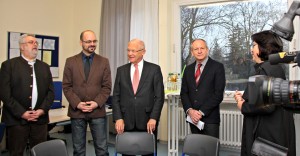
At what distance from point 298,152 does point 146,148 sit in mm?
2271

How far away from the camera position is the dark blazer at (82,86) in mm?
2941

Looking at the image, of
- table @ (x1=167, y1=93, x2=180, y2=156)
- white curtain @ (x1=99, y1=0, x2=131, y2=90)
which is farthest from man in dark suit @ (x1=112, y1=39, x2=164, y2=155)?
white curtain @ (x1=99, y1=0, x2=131, y2=90)

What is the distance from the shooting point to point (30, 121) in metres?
2.90

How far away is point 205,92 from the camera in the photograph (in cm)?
296

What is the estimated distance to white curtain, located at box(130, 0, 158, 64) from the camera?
4.89 meters

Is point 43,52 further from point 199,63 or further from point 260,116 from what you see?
point 260,116

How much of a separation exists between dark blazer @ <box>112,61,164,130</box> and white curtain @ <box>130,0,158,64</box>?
6.40ft

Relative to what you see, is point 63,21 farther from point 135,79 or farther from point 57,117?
point 135,79

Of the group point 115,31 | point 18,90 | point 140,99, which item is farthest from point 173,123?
point 115,31

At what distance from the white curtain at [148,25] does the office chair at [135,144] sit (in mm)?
2562

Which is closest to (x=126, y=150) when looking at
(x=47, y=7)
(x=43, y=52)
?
(x=43, y=52)

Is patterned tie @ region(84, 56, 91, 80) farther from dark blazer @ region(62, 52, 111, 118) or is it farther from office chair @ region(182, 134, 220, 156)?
office chair @ region(182, 134, 220, 156)

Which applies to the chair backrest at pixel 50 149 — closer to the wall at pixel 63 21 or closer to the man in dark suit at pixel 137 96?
the man in dark suit at pixel 137 96

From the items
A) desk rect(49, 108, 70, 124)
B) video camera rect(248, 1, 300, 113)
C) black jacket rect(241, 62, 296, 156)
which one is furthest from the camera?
desk rect(49, 108, 70, 124)
